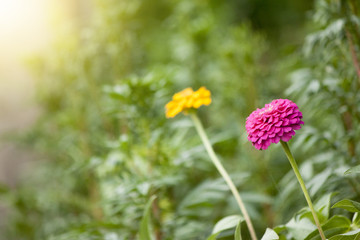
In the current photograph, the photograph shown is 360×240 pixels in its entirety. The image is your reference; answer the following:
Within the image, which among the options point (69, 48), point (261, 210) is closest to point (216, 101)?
point (261, 210)

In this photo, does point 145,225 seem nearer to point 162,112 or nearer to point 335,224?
point 335,224

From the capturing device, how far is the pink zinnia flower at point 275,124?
0.47 meters

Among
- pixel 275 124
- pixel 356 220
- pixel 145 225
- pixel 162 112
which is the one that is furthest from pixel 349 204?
pixel 162 112

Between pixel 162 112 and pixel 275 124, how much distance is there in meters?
0.61

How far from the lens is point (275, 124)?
0.48 meters

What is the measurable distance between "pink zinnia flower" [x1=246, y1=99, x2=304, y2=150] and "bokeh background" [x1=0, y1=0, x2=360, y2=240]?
28 cm

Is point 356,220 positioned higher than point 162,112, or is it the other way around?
point 162,112

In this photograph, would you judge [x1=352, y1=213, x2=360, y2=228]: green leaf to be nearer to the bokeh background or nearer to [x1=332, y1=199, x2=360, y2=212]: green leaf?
[x1=332, y1=199, x2=360, y2=212]: green leaf

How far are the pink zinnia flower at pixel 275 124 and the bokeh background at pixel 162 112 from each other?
0.28 m

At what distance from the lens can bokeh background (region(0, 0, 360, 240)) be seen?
84 centimetres

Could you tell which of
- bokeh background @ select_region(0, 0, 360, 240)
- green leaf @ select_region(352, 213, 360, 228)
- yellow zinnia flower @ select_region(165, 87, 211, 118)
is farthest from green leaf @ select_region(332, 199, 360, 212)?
yellow zinnia flower @ select_region(165, 87, 211, 118)

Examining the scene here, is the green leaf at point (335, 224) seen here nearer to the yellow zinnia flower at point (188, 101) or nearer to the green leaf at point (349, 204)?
the green leaf at point (349, 204)

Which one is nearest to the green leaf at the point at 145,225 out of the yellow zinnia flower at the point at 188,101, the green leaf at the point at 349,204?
the yellow zinnia flower at the point at 188,101

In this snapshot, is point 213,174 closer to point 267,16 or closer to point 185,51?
point 185,51
